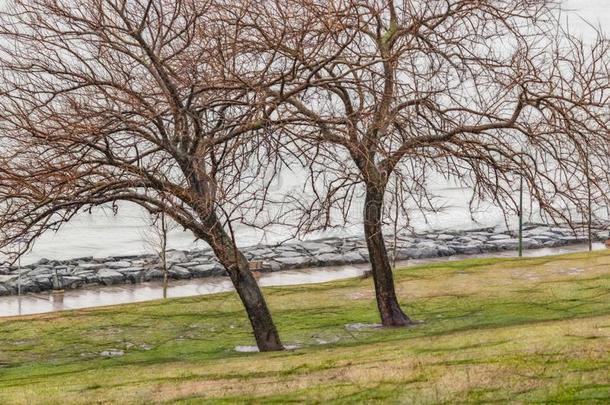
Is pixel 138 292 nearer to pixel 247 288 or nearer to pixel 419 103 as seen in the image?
pixel 247 288

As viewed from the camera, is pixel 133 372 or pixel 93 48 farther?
pixel 93 48

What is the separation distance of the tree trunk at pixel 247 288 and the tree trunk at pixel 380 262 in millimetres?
2260

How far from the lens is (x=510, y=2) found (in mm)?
16734

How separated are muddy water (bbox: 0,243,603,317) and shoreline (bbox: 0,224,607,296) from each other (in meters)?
0.91

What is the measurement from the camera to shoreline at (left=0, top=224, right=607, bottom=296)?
121ft

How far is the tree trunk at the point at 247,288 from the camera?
1554 centimetres

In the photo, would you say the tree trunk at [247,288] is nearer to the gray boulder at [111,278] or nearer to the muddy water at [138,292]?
the muddy water at [138,292]

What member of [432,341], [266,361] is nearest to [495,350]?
[432,341]

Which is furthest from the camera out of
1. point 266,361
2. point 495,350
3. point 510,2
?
point 510,2

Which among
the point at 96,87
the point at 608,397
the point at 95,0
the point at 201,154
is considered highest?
the point at 95,0

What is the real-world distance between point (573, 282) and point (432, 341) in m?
9.12

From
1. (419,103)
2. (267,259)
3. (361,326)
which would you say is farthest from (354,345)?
(267,259)

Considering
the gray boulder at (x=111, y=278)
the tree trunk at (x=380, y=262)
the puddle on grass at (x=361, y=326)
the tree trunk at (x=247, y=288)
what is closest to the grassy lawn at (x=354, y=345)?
the puddle on grass at (x=361, y=326)

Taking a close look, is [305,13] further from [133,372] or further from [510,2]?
[133,372]
